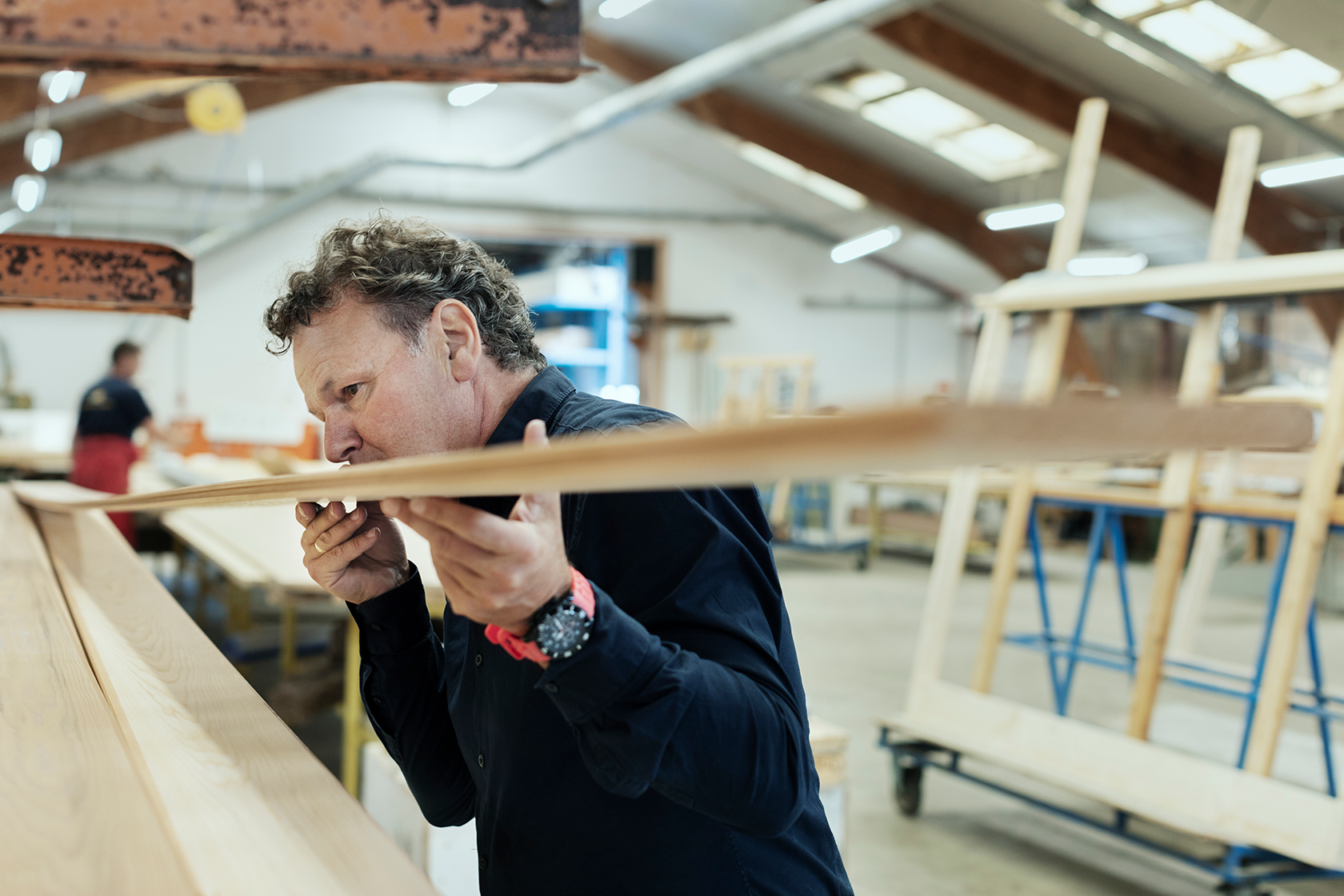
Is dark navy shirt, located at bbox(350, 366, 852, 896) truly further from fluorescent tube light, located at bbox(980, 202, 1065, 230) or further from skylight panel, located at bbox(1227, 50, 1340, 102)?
fluorescent tube light, located at bbox(980, 202, 1065, 230)

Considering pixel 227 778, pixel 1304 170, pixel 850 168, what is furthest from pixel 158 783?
pixel 850 168

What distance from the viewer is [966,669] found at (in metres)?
6.22

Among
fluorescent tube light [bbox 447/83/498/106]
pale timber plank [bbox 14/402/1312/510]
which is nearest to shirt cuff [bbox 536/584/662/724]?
pale timber plank [bbox 14/402/1312/510]

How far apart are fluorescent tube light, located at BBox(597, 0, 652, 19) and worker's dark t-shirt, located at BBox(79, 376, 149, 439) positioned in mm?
5384

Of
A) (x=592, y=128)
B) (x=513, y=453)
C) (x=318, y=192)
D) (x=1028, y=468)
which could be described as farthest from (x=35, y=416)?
(x=513, y=453)

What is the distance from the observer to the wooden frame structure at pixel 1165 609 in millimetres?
2881

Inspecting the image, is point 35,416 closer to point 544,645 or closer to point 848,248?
point 848,248

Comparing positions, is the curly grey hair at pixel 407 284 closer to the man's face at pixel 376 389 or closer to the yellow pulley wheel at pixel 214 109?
the man's face at pixel 376 389

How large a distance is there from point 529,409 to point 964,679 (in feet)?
17.4

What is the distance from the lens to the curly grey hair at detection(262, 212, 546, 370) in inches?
48.7

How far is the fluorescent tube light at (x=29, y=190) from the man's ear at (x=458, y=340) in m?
12.9

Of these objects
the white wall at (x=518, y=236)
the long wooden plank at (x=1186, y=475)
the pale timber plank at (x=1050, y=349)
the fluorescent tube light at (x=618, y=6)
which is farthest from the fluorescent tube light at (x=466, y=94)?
the long wooden plank at (x=1186, y=475)

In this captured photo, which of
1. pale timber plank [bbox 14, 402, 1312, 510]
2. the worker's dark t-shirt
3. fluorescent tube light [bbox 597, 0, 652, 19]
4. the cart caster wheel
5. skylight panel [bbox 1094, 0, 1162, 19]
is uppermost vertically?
fluorescent tube light [bbox 597, 0, 652, 19]

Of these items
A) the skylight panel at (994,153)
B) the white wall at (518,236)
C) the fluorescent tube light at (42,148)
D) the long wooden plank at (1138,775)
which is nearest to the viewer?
the long wooden plank at (1138,775)
